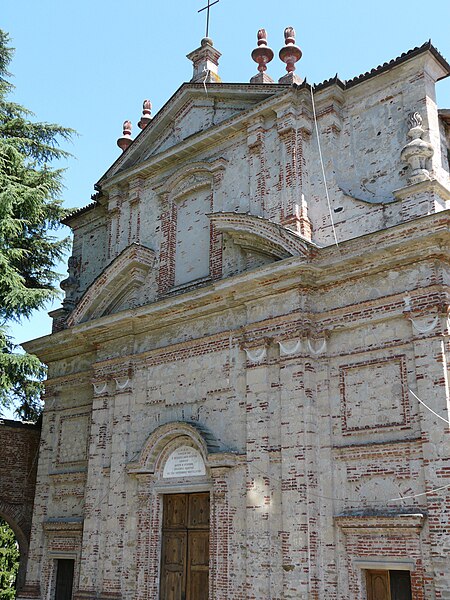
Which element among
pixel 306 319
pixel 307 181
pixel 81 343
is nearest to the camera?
pixel 306 319

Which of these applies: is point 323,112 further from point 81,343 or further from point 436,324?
point 81,343

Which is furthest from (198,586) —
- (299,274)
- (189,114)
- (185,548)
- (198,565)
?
(189,114)

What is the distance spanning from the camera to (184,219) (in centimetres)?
1434

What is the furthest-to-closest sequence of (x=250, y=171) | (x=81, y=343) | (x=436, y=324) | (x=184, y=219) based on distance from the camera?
(x=81, y=343)
(x=184, y=219)
(x=250, y=171)
(x=436, y=324)

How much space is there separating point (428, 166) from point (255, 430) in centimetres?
502

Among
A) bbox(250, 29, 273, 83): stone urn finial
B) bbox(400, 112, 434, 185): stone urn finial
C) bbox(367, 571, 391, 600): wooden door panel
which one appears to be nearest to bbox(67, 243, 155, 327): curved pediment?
bbox(250, 29, 273, 83): stone urn finial

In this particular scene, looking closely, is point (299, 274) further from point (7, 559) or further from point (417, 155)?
point (7, 559)

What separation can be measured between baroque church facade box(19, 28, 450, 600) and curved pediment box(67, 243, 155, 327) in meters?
0.05

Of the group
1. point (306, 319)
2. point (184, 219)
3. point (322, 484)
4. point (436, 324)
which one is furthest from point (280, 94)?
point (322, 484)

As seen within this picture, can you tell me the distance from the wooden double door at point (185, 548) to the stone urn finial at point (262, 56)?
8.05 meters

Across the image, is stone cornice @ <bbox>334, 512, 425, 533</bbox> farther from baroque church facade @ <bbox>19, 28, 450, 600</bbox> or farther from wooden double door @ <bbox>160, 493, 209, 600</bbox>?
wooden double door @ <bbox>160, 493, 209, 600</bbox>

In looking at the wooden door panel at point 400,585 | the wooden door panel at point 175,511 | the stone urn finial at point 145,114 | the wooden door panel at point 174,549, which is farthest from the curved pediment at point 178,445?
the stone urn finial at point 145,114

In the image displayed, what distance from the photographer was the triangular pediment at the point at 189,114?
13625 mm

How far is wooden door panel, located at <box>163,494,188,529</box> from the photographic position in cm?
1252
